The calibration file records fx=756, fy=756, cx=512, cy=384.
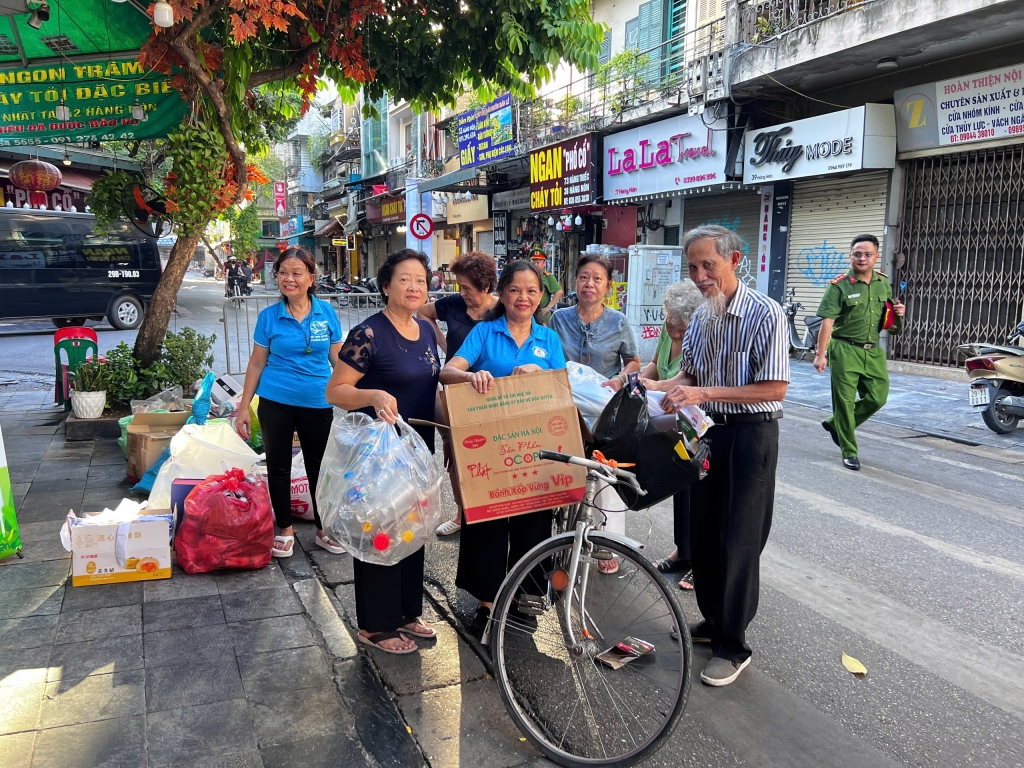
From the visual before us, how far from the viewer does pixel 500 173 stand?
22641 millimetres

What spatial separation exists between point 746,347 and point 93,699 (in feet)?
9.19

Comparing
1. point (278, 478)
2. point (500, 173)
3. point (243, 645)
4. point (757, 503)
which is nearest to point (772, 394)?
point (757, 503)

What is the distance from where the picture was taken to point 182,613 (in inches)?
138

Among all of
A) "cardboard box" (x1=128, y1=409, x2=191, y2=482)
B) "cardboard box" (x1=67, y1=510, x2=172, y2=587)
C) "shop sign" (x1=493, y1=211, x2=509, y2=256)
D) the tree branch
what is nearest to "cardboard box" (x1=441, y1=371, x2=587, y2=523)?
"cardboard box" (x1=67, y1=510, x2=172, y2=587)

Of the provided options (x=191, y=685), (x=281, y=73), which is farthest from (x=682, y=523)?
(x=281, y=73)

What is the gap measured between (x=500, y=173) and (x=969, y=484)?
728 inches

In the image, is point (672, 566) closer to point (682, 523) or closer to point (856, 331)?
point (682, 523)

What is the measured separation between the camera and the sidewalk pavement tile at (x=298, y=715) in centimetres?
262

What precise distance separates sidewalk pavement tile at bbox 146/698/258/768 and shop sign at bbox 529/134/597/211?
16560mm

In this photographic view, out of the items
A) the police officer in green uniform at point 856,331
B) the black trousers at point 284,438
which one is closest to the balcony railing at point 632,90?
the police officer in green uniform at point 856,331

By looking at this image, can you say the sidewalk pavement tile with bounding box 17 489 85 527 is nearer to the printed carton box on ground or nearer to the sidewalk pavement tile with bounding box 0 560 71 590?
the sidewalk pavement tile with bounding box 0 560 71 590

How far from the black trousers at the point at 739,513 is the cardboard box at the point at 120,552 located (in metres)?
2.66

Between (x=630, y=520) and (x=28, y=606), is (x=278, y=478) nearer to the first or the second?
(x=28, y=606)

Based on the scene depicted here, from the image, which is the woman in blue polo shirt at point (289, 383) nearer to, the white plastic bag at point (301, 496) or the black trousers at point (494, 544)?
the white plastic bag at point (301, 496)
